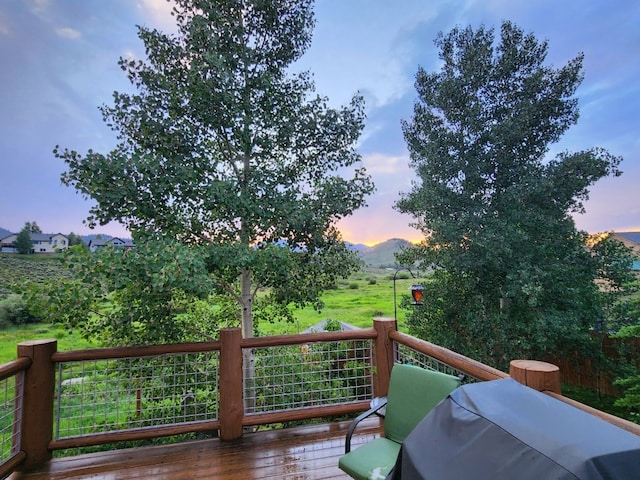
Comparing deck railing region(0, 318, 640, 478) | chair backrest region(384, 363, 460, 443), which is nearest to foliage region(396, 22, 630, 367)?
deck railing region(0, 318, 640, 478)

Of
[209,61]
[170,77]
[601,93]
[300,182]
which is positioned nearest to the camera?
[209,61]

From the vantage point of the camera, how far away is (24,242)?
4.49 m

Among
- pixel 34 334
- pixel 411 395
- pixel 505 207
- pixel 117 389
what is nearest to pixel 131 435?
pixel 117 389

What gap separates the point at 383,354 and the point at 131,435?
2.15m

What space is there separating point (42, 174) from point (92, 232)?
2962 mm

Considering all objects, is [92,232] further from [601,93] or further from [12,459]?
[601,93]

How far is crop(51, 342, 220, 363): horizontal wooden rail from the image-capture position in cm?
256

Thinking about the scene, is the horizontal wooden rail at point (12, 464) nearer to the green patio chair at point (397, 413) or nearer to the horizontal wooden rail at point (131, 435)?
the horizontal wooden rail at point (131, 435)

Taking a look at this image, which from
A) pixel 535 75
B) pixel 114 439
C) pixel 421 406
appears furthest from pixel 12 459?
pixel 535 75

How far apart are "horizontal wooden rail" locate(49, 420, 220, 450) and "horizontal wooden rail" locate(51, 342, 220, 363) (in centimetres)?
58

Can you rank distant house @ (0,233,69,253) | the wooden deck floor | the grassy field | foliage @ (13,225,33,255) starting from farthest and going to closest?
foliage @ (13,225,33,255) → distant house @ (0,233,69,253) → the grassy field → the wooden deck floor

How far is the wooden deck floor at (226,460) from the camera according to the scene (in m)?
2.32

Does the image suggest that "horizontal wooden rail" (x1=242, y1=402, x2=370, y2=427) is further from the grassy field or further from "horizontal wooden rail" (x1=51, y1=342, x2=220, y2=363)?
the grassy field

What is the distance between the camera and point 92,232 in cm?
358
